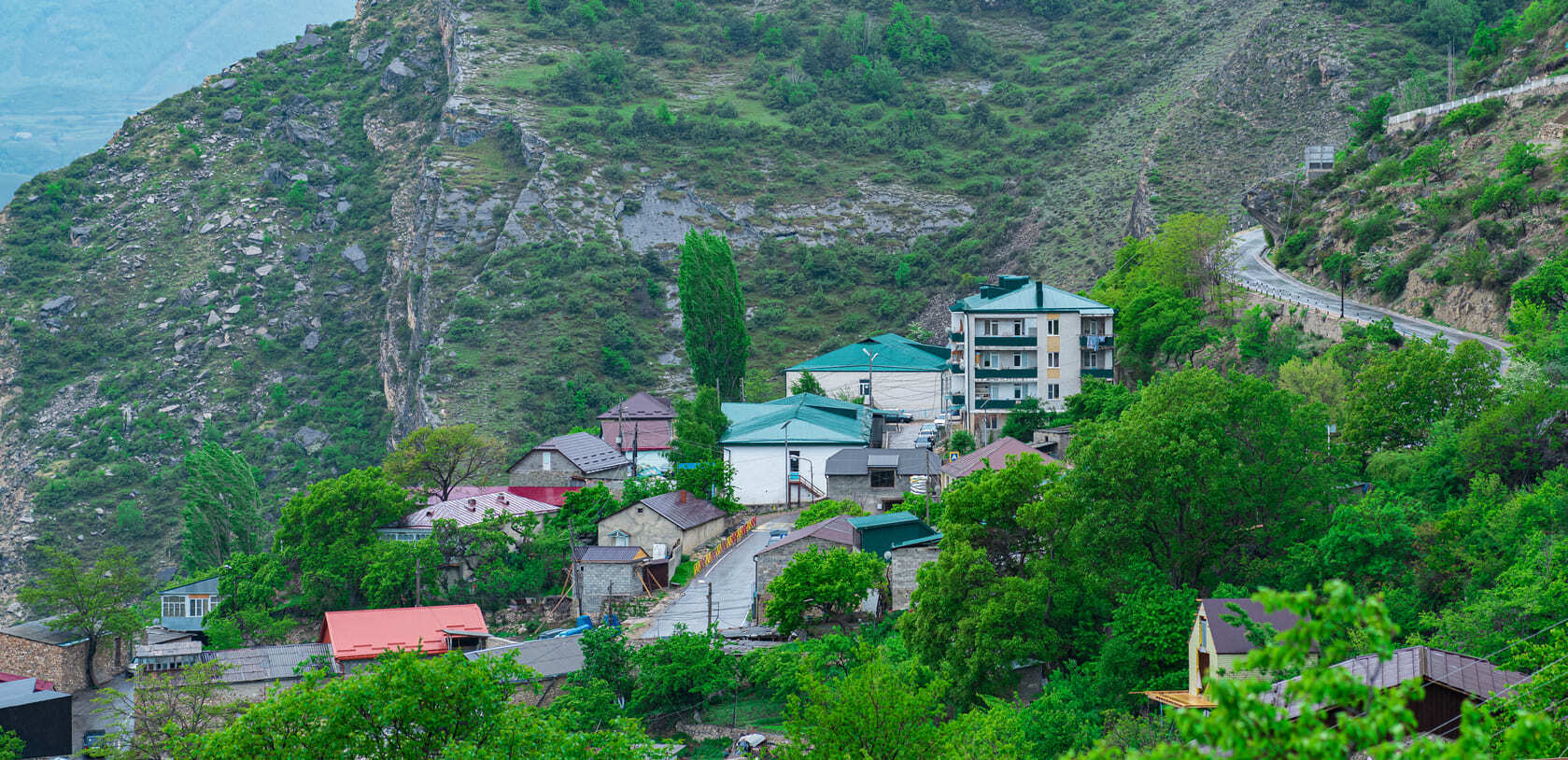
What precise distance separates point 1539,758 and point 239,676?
1454 inches

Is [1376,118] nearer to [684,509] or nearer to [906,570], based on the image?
[684,509]

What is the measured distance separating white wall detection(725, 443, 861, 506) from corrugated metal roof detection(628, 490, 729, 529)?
286 centimetres

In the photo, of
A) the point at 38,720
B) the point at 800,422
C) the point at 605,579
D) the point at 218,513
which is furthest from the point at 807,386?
the point at 38,720

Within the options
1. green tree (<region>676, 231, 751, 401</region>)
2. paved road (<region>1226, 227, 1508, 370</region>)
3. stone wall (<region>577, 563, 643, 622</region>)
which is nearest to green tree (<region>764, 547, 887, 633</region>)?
stone wall (<region>577, 563, 643, 622</region>)

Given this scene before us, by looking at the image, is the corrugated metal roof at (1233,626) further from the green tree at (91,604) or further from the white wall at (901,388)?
the white wall at (901,388)

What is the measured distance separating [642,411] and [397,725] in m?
47.8

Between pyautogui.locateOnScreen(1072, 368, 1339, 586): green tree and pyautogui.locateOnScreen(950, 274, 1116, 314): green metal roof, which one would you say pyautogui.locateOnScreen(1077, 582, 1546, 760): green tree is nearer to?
pyautogui.locateOnScreen(1072, 368, 1339, 586): green tree

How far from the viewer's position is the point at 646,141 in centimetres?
11331

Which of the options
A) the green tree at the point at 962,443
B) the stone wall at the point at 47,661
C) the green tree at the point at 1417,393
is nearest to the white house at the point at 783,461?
the green tree at the point at 962,443

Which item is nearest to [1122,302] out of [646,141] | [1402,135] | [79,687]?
[1402,135]

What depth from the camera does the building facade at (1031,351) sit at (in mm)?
58531

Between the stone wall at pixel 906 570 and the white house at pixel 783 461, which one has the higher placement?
the white house at pixel 783 461

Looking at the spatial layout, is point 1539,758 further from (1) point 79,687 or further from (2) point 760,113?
(2) point 760,113

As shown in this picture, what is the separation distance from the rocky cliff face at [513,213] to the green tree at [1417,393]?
4507cm
